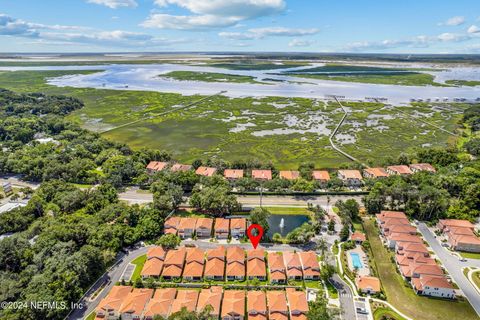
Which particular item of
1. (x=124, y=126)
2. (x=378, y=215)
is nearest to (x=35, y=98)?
(x=124, y=126)

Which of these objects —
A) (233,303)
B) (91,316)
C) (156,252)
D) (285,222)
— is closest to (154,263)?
(156,252)

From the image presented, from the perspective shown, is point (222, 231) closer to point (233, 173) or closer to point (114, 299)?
point (114, 299)

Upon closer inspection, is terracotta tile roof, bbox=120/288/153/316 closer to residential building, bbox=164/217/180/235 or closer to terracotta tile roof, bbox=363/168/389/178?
residential building, bbox=164/217/180/235

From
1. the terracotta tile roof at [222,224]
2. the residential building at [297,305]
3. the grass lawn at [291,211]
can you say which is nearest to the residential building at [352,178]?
the grass lawn at [291,211]

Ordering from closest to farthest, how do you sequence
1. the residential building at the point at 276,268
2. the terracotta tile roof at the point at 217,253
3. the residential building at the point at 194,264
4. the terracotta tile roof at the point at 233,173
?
the residential building at the point at 276,268 < the residential building at the point at 194,264 < the terracotta tile roof at the point at 217,253 < the terracotta tile roof at the point at 233,173

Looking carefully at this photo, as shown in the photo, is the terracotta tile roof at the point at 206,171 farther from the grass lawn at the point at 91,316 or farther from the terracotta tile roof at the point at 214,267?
the grass lawn at the point at 91,316
